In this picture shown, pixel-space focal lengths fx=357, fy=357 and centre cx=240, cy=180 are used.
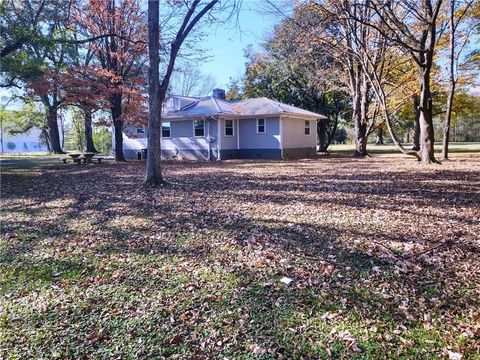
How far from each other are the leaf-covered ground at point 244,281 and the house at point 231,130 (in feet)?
48.3

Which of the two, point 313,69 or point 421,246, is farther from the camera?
point 313,69

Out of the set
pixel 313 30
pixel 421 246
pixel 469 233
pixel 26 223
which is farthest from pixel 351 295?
pixel 313 30

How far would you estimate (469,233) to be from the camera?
4.95 m

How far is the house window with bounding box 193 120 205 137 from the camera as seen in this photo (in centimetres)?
2232

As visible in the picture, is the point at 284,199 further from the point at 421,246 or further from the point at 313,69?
the point at 313,69

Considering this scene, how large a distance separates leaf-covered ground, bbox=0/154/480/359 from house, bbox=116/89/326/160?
14713mm

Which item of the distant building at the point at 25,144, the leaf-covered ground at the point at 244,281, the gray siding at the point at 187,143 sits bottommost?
the leaf-covered ground at the point at 244,281

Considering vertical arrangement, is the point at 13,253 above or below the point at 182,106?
below

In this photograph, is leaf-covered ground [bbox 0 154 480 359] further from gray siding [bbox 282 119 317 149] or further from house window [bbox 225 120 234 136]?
house window [bbox 225 120 234 136]

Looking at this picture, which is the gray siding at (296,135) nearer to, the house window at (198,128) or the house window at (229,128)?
the house window at (229,128)

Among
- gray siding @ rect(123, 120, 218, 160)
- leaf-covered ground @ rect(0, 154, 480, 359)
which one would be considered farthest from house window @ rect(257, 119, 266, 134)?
leaf-covered ground @ rect(0, 154, 480, 359)

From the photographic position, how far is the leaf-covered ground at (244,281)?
9.02 feet

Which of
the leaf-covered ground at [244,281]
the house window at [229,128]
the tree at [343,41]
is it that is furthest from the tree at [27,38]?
the house window at [229,128]

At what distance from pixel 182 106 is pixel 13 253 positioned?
797 inches
